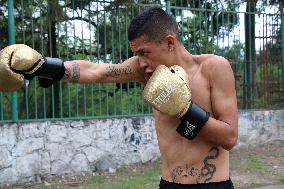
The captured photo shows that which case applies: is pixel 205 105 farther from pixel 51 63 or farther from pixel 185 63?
pixel 51 63

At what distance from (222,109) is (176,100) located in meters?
0.29

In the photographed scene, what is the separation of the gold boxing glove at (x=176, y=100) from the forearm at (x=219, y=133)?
4cm

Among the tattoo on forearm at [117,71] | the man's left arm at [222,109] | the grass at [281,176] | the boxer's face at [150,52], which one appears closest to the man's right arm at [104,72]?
the tattoo on forearm at [117,71]

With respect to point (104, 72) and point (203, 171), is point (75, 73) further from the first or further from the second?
point (203, 171)

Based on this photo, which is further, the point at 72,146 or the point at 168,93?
the point at 72,146

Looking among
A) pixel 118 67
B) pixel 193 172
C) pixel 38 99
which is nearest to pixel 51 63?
pixel 118 67

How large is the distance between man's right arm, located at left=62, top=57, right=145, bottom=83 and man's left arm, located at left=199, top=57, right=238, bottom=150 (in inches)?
19.9

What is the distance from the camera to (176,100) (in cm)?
225

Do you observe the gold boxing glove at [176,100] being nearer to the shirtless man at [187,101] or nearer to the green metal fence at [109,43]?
the shirtless man at [187,101]

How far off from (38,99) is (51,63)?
12.4ft

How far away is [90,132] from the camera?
261 inches

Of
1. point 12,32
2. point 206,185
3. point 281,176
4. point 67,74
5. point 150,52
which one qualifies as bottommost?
point 281,176

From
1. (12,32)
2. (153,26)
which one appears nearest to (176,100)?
(153,26)

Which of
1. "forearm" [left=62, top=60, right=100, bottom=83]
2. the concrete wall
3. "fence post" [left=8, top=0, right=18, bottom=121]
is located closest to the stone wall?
the concrete wall
